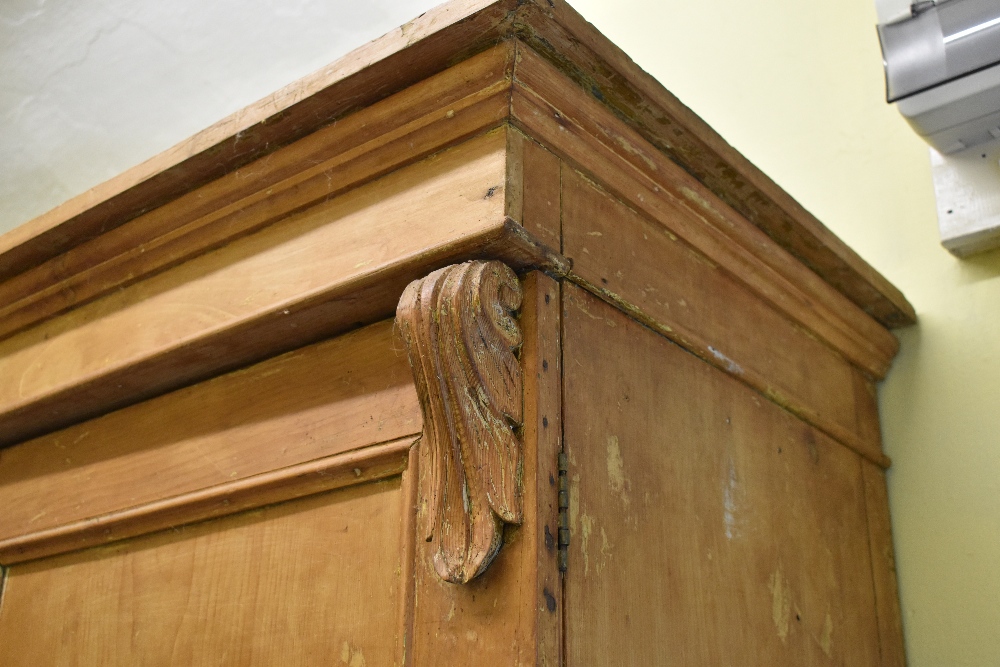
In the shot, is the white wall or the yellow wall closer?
the yellow wall

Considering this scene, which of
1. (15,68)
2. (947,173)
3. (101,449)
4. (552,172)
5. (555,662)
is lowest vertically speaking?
(555,662)

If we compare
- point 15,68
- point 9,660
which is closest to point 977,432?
point 9,660

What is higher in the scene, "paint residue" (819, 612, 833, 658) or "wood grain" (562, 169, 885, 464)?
"wood grain" (562, 169, 885, 464)

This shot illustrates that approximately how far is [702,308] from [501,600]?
13.3 inches

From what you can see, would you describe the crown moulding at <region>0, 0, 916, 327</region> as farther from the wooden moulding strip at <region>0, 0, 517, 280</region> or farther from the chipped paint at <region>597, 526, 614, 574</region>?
the chipped paint at <region>597, 526, 614, 574</region>

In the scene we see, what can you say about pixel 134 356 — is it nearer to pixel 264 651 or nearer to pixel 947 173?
pixel 264 651

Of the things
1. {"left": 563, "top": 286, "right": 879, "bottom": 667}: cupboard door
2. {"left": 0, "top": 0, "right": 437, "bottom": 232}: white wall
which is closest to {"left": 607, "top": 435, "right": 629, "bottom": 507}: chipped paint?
{"left": 563, "top": 286, "right": 879, "bottom": 667}: cupboard door

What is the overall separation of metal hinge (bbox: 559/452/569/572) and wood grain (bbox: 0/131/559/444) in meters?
0.14

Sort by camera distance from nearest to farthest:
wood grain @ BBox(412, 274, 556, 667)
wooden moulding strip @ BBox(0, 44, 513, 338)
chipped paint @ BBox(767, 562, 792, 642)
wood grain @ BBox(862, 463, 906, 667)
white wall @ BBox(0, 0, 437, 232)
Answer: wood grain @ BBox(412, 274, 556, 667)
wooden moulding strip @ BBox(0, 44, 513, 338)
chipped paint @ BBox(767, 562, 792, 642)
wood grain @ BBox(862, 463, 906, 667)
white wall @ BBox(0, 0, 437, 232)

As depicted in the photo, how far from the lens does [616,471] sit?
641 millimetres

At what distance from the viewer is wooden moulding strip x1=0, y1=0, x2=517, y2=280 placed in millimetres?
637

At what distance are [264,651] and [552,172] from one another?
40 centimetres

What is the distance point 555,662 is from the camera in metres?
0.54

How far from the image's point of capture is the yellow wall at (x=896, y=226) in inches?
38.7
